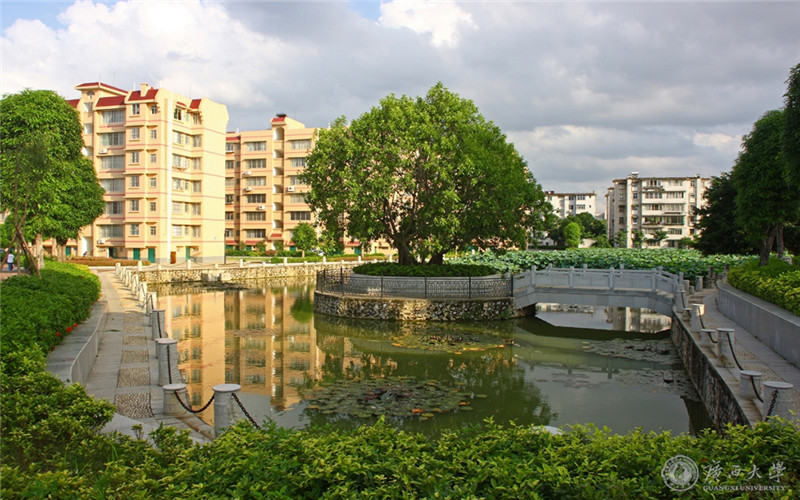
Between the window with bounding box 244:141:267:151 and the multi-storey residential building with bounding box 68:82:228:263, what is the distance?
970 cm

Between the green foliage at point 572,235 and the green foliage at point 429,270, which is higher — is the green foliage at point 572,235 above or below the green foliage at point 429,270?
above

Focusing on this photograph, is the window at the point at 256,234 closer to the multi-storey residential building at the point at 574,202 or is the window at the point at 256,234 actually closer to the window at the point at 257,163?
the window at the point at 257,163

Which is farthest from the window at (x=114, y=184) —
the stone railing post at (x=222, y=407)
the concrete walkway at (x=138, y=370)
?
the stone railing post at (x=222, y=407)

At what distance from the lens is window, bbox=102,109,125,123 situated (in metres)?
52.5

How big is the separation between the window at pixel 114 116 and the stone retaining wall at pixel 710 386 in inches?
2033

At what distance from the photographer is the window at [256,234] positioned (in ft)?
220

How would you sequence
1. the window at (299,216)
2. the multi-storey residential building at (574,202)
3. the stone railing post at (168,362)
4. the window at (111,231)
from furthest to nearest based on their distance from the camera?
the multi-storey residential building at (574,202), the window at (299,216), the window at (111,231), the stone railing post at (168,362)

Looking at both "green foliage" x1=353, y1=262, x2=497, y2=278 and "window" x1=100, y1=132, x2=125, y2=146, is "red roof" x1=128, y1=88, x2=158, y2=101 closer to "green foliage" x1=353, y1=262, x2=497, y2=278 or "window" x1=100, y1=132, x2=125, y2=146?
"window" x1=100, y1=132, x2=125, y2=146

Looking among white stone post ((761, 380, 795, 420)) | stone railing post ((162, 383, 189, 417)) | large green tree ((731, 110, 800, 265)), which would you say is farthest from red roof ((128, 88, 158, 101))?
white stone post ((761, 380, 795, 420))

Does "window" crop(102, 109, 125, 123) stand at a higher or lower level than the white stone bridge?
higher

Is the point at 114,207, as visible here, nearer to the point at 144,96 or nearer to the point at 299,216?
the point at 144,96

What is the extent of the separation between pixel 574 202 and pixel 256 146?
8772 cm

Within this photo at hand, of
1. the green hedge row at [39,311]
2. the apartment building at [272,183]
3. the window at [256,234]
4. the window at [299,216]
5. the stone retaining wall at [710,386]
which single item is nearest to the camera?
the green hedge row at [39,311]

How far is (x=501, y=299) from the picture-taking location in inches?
988
